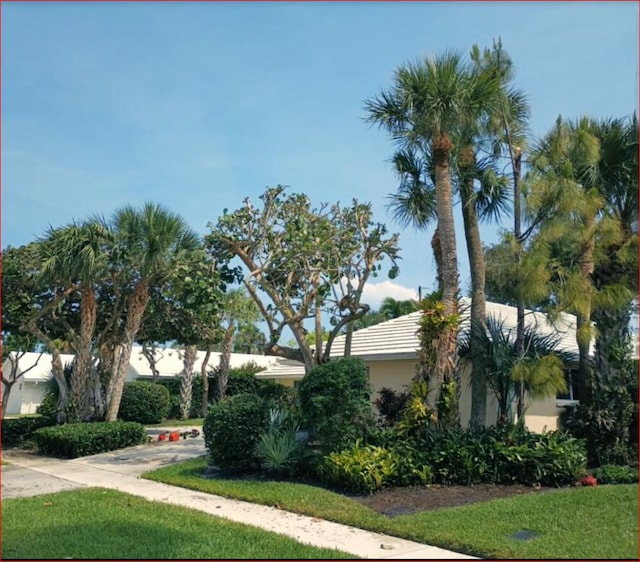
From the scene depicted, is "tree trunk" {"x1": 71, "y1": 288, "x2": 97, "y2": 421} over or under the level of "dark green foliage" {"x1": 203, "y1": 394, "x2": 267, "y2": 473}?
over

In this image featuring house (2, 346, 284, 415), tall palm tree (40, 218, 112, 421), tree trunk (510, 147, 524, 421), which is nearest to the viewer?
tree trunk (510, 147, 524, 421)

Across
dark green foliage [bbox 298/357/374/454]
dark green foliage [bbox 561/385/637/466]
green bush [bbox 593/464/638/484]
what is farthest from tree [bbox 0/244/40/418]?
green bush [bbox 593/464/638/484]

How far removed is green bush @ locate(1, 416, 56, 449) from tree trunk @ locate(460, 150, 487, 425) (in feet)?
44.6

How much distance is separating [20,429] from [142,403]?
7680mm

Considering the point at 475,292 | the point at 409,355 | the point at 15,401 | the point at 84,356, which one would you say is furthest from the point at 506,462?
the point at 15,401

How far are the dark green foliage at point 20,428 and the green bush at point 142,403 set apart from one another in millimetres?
6816

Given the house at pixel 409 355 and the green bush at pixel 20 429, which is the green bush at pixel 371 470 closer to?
the house at pixel 409 355

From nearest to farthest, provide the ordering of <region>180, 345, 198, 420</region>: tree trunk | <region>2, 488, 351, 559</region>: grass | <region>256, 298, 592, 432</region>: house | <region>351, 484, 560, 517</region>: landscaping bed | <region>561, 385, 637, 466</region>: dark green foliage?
1. <region>2, 488, 351, 559</region>: grass
2. <region>351, 484, 560, 517</region>: landscaping bed
3. <region>561, 385, 637, 466</region>: dark green foliage
4. <region>256, 298, 592, 432</region>: house
5. <region>180, 345, 198, 420</region>: tree trunk

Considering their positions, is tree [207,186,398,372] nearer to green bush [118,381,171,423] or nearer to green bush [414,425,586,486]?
green bush [414,425,586,486]

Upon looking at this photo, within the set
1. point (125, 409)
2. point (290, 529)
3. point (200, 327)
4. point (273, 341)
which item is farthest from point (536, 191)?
point (125, 409)

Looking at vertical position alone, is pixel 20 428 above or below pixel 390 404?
below

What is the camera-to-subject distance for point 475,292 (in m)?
13.7

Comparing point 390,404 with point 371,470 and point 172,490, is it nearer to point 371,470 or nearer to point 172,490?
point 371,470

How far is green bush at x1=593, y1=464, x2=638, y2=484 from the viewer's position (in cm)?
1092
